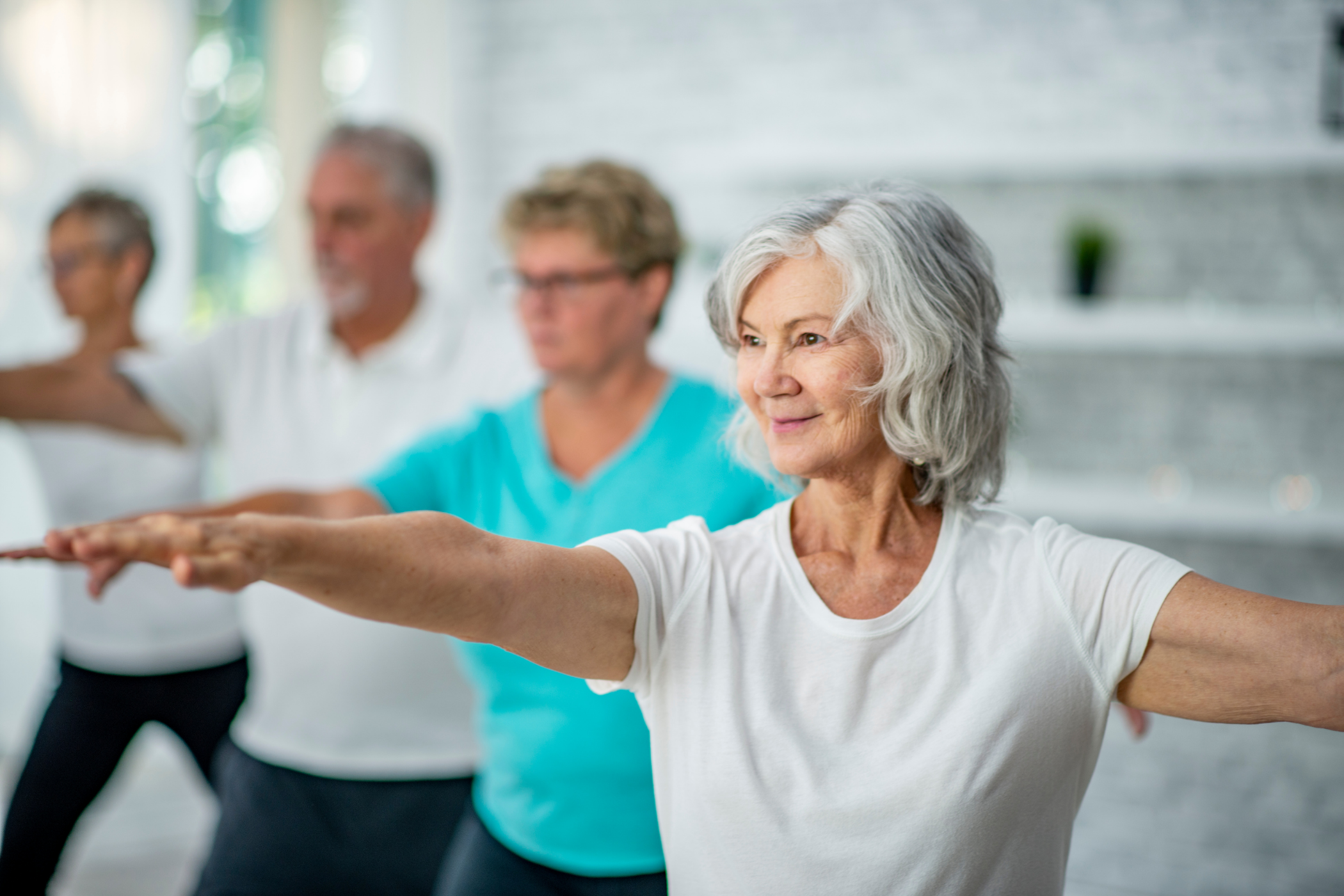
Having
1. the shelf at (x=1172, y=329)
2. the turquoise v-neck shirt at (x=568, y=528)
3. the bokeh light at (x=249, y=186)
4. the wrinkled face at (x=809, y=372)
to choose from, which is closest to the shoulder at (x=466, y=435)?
the turquoise v-neck shirt at (x=568, y=528)

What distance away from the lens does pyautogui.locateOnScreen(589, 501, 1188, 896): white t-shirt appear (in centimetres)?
96

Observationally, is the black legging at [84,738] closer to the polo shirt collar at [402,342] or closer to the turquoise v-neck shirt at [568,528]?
the polo shirt collar at [402,342]

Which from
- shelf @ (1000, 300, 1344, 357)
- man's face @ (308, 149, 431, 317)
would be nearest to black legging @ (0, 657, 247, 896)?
man's face @ (308, 149, 431, 317)

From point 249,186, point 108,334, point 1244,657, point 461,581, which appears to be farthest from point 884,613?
point 249,186

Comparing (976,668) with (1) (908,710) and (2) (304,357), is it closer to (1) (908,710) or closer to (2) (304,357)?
(1) (908,710)

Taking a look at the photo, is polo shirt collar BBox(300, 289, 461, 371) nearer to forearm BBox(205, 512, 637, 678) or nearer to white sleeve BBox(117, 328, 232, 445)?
white sleeve BBox(117, 328, 232, 445)

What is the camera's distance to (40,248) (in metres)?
2.92

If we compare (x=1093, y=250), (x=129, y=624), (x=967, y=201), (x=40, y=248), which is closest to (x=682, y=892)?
(x=129, y=624)

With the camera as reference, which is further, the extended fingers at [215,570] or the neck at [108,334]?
the neck at [108,334]

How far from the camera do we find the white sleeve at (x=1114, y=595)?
0.96 metres

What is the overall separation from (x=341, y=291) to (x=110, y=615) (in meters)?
0.84

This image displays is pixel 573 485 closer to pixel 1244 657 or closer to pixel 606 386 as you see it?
pixel 606 386

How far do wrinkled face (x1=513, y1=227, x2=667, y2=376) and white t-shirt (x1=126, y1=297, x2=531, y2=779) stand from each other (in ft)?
0.97

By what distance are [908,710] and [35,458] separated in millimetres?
2072
